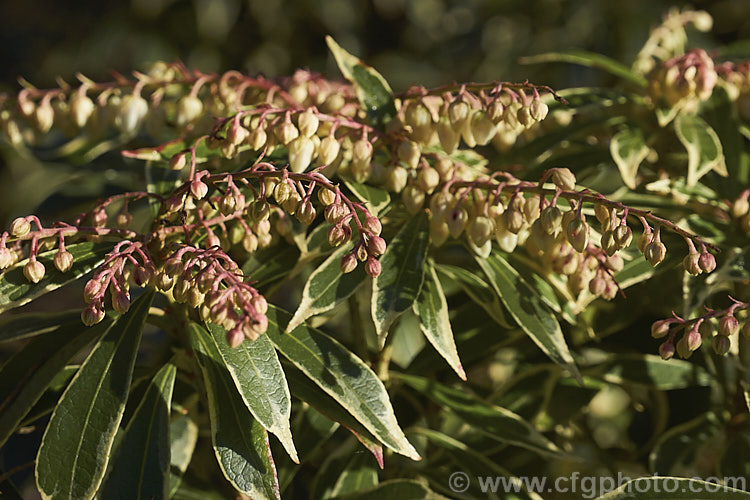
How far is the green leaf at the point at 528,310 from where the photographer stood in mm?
918

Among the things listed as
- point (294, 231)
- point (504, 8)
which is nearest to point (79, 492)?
point (294, 231)

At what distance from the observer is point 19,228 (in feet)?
2.66

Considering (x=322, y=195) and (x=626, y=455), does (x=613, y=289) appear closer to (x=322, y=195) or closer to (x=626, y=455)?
(x=322, y=195)

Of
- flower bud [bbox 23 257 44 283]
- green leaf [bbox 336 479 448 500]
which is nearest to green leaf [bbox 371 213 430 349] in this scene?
green leaf [bbox 336 479 448 500]

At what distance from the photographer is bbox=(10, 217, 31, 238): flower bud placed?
811mm

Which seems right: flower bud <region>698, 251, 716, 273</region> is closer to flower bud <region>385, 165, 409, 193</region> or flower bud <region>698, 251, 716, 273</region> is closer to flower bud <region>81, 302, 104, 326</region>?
flower bud <region>385, 165, 409, 193</region>

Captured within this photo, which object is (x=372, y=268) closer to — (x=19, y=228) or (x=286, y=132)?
(x=286, y=132)

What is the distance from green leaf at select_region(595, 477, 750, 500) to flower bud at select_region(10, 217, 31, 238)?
0.68 meters

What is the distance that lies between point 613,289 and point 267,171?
1.39 ft

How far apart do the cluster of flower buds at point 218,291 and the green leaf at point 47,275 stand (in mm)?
129

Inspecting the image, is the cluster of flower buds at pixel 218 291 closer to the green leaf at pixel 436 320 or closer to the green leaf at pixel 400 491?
the green leaf at pixel 436 320

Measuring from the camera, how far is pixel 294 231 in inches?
37.7

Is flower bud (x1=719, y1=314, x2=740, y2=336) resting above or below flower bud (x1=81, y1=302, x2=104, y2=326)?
above

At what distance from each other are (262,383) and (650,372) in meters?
0.59
